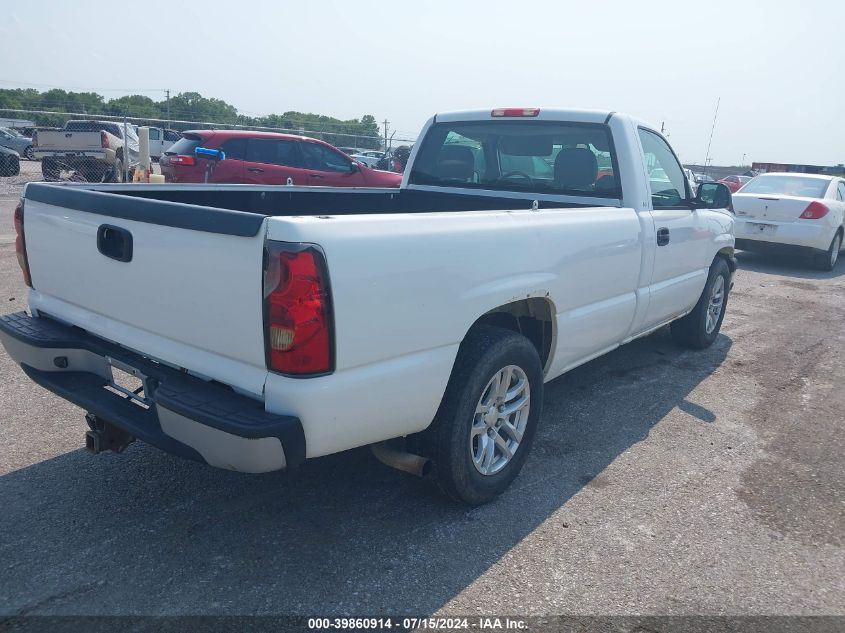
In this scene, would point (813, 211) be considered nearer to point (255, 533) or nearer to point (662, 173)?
point (662, 173)

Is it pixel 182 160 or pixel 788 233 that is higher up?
pixel 182 160

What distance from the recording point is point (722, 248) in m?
6.12

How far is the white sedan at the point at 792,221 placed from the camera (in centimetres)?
1102

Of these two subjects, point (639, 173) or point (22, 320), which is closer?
point (22, 320)

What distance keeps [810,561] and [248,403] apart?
2.58 m

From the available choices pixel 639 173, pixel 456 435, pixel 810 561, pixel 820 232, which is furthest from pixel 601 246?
pixel 820 232

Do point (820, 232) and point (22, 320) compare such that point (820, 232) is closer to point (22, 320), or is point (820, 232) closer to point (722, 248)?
point (722, 248)

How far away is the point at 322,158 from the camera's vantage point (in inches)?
527

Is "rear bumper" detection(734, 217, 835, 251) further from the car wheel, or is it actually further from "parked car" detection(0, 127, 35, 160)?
"parked car" detection(0, 127, 35, 160)

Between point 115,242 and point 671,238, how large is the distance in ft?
11.9

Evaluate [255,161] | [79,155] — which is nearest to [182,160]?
[255,161]

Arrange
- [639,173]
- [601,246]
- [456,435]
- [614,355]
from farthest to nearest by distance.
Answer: [614,355] < [639,173] < [601,246] < [456,435]

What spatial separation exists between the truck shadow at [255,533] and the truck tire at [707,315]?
7.82 ft

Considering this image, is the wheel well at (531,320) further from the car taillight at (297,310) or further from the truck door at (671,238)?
the truck door at (671,238)
